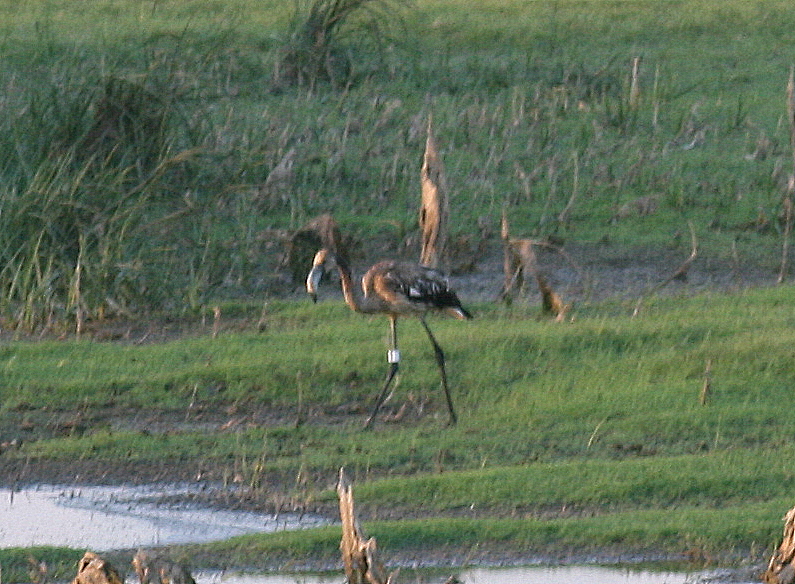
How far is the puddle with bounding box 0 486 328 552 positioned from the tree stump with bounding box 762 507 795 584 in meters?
1.81

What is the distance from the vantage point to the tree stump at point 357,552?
5.48 m

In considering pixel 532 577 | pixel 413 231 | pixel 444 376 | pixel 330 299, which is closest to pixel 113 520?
pixel 532 577

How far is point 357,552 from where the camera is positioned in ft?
18.5

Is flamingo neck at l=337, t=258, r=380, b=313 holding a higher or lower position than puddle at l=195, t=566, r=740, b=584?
higher

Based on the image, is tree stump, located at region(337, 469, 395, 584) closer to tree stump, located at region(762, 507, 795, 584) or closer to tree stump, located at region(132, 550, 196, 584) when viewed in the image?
tree stump, located at region(132, 550, 196, 584)

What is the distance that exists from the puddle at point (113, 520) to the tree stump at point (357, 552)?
137 centimetres

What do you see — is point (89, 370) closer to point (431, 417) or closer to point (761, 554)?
point (431, 417)

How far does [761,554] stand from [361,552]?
5.57ft

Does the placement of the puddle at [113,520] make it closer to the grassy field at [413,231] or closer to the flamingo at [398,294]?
the grassy field at [413,231]

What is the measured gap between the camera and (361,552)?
5.60 metres

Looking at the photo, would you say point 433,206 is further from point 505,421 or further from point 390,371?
point 505,421

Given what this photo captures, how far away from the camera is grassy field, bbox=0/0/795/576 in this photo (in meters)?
7.42

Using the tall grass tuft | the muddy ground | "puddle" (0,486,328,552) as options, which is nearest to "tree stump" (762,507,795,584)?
the muddy ground

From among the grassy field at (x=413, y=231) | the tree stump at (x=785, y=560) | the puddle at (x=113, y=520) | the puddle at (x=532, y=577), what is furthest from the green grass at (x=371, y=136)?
the tree stump at (x=785, y=560)
